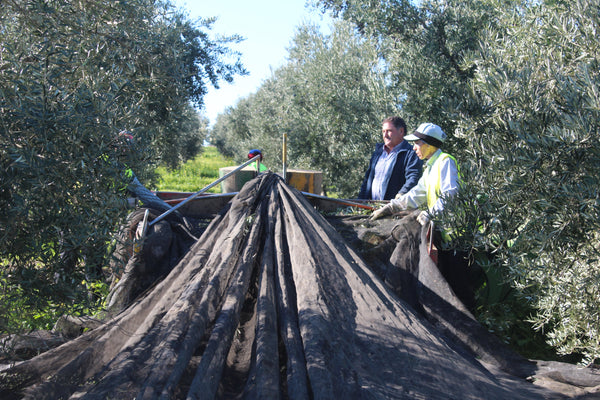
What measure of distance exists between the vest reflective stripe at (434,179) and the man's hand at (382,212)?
1.82 ft

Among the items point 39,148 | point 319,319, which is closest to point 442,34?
point 319,319

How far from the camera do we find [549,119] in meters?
3.55

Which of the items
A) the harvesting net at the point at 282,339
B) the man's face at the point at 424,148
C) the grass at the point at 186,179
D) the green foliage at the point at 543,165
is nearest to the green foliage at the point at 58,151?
the harvesting net at the point at 282,339

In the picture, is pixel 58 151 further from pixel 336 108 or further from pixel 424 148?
pixel 336 108

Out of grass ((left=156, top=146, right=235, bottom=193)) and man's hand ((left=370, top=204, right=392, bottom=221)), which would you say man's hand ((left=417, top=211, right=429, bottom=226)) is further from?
grass ((left=156, top=146, right=235, bottom=193))

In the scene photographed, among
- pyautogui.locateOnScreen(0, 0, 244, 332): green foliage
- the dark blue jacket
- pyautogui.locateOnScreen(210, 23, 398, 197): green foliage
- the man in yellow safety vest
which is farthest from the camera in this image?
pyautogui.locateOnScreen(210, 23, 398, 197): green foliage

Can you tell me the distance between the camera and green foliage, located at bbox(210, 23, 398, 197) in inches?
423

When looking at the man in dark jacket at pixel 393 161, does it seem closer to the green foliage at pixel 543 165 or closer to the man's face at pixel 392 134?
the man's face at pixel 392 134

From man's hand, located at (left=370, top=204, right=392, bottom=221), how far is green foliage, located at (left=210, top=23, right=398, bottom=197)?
4.72m

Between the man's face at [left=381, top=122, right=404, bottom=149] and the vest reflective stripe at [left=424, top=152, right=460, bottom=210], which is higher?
the man's face at [left=381, top=122, right=404, bottom=149]

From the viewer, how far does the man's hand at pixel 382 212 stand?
18.3 ft

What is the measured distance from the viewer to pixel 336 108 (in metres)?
12.2

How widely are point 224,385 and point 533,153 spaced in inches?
111

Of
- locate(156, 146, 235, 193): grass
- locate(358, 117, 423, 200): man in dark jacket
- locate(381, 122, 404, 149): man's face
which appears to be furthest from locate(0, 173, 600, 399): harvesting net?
locate(156, 146, 235, 193): grass
